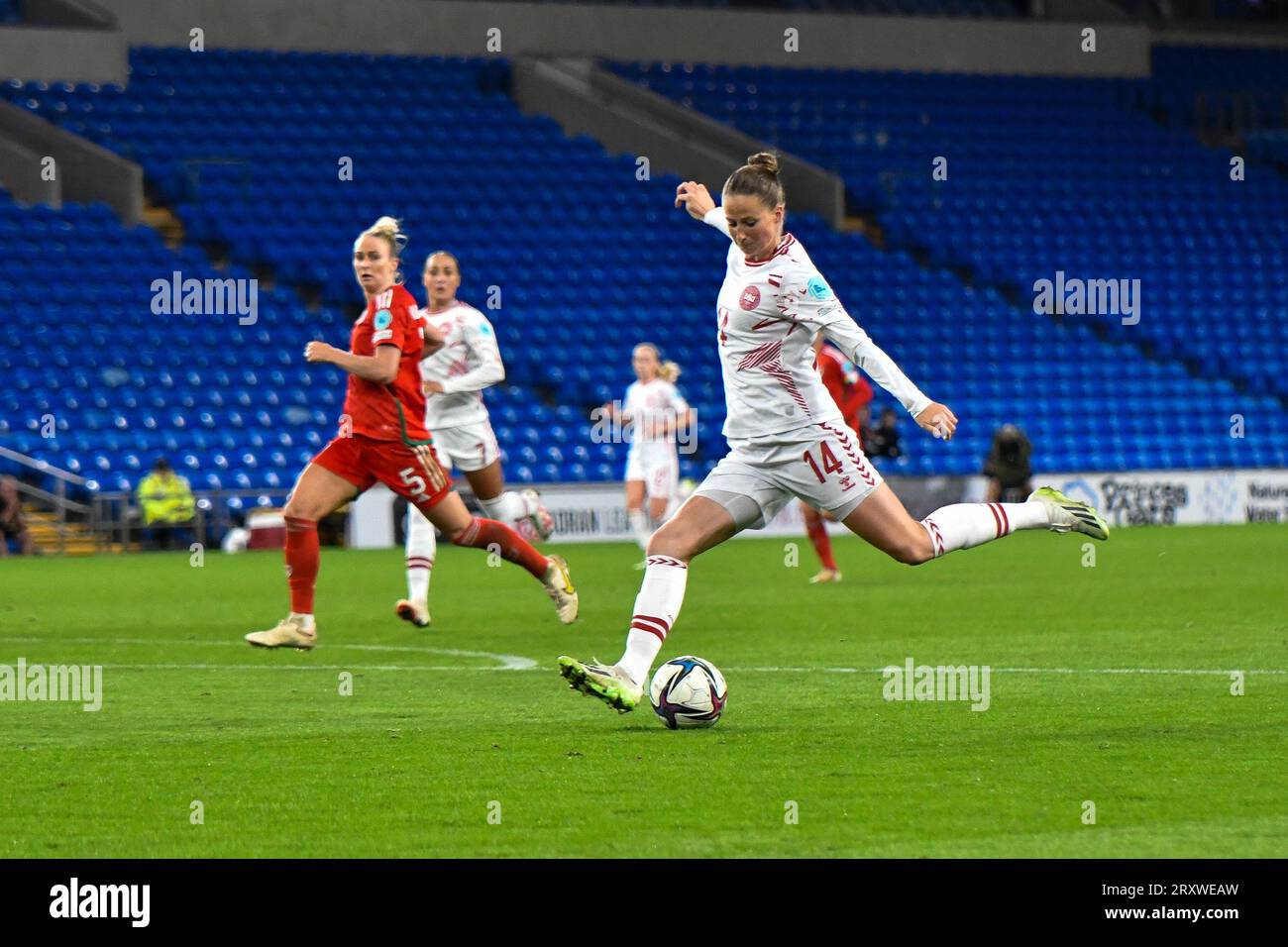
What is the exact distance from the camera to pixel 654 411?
23.2 metres

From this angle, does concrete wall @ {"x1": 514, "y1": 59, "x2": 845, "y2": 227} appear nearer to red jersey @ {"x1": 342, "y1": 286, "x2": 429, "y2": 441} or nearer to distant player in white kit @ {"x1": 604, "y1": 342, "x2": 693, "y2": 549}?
distant player in white kit @ {"x1": 604, "y1": 342, "x2": 693, "y2": 549}

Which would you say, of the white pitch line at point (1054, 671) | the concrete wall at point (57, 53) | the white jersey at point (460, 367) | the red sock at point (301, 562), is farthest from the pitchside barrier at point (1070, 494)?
the white pitch line at point (1054, 671)

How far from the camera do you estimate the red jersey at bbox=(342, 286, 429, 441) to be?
11.8m

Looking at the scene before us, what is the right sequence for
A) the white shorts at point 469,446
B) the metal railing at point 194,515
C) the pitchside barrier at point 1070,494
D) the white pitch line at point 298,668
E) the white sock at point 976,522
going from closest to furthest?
1. the white sock at point 976,522
2. the white pitch line at point 298,668
3. the white shorts at point 469,446
4. the metal railing at point 194,515
5. the pitchside barrier at point 1070,494

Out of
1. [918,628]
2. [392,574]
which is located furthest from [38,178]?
[918,628]

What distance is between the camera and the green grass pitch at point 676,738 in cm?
605

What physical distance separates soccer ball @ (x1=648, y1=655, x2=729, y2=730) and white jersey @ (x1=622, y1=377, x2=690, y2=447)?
14.5 meters

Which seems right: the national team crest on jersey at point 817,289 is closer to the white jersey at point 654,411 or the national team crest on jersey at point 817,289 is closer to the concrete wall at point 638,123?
the white jersey at point 654,411

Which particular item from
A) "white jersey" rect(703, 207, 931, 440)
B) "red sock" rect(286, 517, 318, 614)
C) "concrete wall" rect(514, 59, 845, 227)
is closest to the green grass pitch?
Result: "red sock" rect(286, 517, 318, 614)

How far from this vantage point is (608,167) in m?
34.2

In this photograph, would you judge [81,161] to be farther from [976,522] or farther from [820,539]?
[976,522]

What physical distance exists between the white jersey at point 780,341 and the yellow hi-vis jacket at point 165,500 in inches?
727

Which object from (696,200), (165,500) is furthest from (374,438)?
(165,500)

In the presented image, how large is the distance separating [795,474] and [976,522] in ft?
3.47
